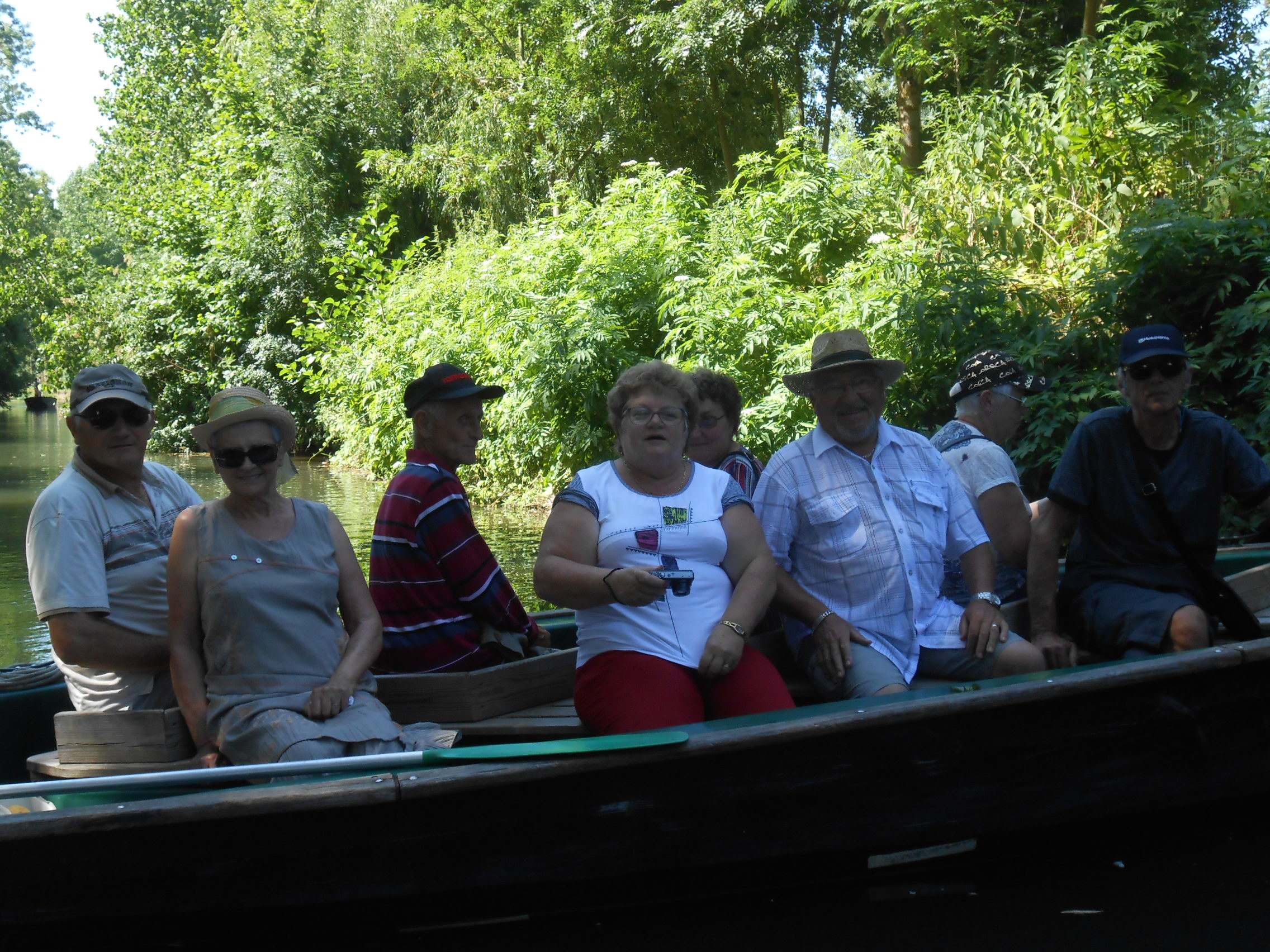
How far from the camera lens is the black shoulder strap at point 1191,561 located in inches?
141

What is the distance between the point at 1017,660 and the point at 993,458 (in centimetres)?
70

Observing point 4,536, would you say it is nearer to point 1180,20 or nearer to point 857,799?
point 857,799

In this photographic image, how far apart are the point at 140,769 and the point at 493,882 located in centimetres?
95

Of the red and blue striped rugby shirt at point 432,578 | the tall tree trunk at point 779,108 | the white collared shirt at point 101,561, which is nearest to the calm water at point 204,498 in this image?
the white collared shirt at point 101,561

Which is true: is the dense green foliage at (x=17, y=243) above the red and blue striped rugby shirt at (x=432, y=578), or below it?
above

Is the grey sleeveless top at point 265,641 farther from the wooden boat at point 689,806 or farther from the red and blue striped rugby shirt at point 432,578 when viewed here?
the red and blue striped rugby shirt at point 432,578

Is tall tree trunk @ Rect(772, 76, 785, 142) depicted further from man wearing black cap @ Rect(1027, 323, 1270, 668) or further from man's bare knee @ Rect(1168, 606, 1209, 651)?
man's bare knee @ Rect(1168, 606, 1209, 651)

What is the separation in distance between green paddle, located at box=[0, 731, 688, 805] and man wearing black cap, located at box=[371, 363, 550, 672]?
0.64m

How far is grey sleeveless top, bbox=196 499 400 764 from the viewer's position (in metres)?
2.95

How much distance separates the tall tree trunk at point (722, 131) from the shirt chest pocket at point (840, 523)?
1278cm

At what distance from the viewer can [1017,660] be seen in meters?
3.47

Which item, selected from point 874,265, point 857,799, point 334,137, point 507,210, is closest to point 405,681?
point 857,799

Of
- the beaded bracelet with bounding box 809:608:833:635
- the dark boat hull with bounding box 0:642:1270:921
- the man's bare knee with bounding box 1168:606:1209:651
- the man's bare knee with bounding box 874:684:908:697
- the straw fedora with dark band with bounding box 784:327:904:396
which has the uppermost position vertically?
the straw fedora with dark band with bounding box 784:327:904:396

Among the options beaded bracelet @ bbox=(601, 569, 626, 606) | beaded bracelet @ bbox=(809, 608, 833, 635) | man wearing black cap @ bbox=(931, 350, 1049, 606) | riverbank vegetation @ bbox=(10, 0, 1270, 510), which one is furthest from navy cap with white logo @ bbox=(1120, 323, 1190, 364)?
riverbank vegetation @ bbox=(10, 0, 1270, 510)
